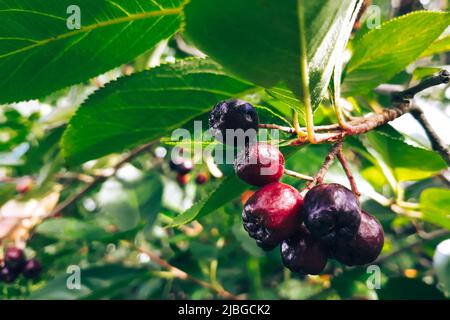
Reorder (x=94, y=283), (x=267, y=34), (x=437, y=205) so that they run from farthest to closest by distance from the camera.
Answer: (x=94, y=283) < (x=437, y=205) < (x=267, y=34)

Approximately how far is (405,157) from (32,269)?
6.63 feet

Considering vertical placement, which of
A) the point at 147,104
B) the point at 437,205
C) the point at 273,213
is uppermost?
the point at 147,104

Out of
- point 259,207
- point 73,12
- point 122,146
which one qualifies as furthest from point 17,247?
point 259,207

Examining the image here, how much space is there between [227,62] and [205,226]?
6.02ft

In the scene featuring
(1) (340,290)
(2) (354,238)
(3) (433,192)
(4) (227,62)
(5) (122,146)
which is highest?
(4) (227,62)

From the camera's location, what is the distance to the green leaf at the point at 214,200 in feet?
4.00

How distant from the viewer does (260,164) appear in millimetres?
1008

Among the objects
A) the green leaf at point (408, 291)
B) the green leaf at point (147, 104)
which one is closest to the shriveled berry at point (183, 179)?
the green leaf at point (408, 291)

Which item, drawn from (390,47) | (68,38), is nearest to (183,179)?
(68,38)

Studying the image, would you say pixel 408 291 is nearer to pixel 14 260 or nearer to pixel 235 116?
pixel 235 116

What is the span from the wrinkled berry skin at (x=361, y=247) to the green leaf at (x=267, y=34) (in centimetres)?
36

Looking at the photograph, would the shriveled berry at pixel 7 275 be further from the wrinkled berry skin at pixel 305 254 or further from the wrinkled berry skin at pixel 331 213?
the wrinkled berry skin at pixel 331 213

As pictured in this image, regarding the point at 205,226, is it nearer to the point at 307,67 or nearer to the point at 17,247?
the point at 17,247

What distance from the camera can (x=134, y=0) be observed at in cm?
116
